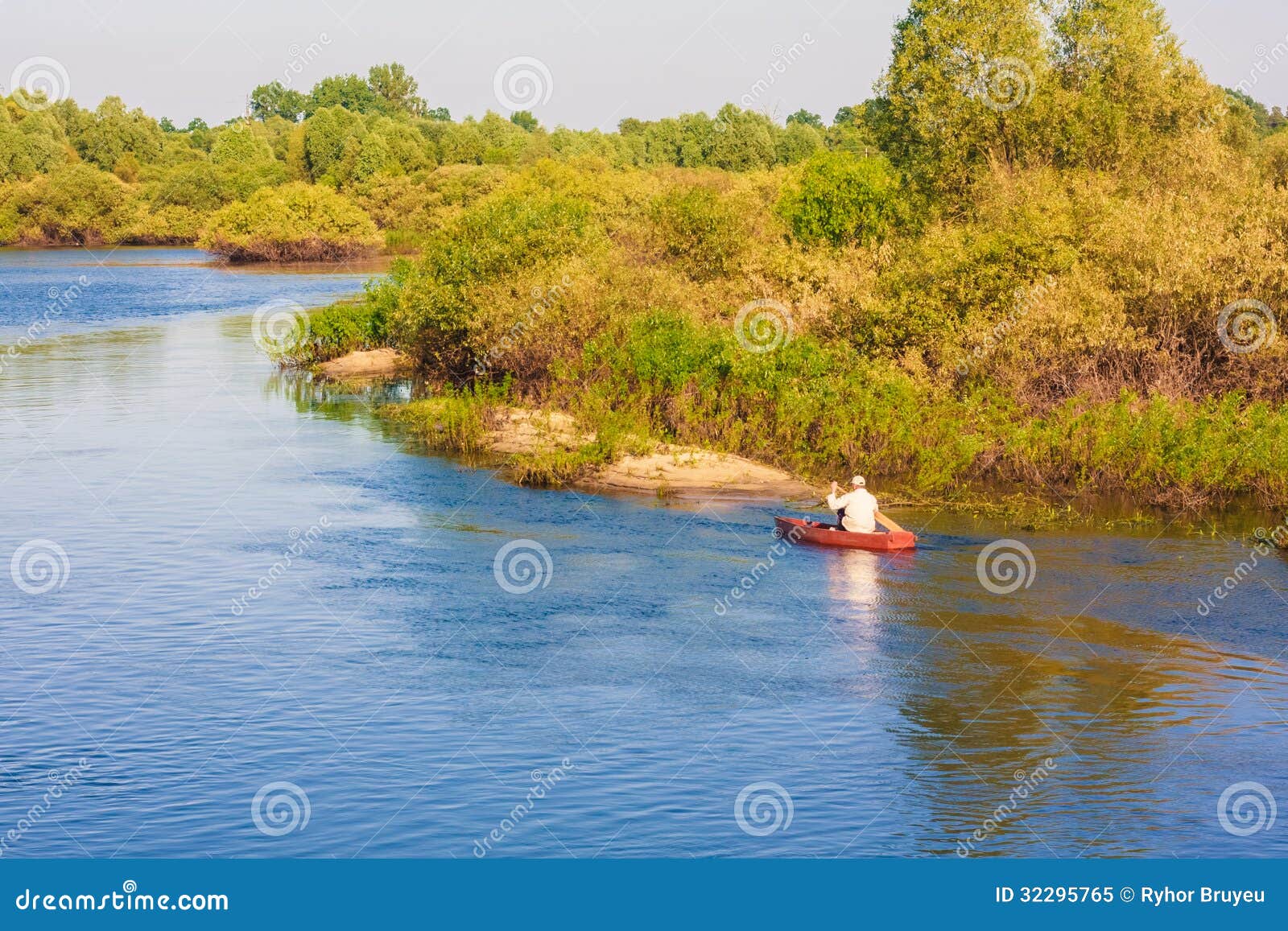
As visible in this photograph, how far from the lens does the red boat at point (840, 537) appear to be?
1195 inches

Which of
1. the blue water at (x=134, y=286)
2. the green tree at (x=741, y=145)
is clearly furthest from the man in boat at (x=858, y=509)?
the green tree at (x=741, y=145)

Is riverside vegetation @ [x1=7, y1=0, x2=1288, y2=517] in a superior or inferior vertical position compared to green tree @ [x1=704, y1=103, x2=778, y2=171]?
inferior

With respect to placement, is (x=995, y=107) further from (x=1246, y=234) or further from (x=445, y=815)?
(x=445, y=815)

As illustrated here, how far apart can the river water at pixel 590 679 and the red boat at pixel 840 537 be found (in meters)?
0.42

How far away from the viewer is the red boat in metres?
30.3

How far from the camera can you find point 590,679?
22766 millimetres

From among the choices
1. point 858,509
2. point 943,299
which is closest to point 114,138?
point 943,299

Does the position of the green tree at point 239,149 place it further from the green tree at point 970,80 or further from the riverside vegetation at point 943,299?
the green tree at point 970,80

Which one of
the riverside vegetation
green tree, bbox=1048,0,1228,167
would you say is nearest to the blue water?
the riverside vegetation

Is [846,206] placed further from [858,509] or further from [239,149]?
[239,149]

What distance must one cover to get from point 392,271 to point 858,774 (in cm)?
4331

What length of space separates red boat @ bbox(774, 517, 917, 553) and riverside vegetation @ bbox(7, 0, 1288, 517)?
17.0ft

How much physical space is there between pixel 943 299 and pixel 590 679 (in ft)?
67.4

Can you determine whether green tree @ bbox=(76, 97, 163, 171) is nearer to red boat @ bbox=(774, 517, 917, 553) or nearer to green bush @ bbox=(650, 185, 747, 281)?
green bush @ bbox=(650, 185, 747, 281)
